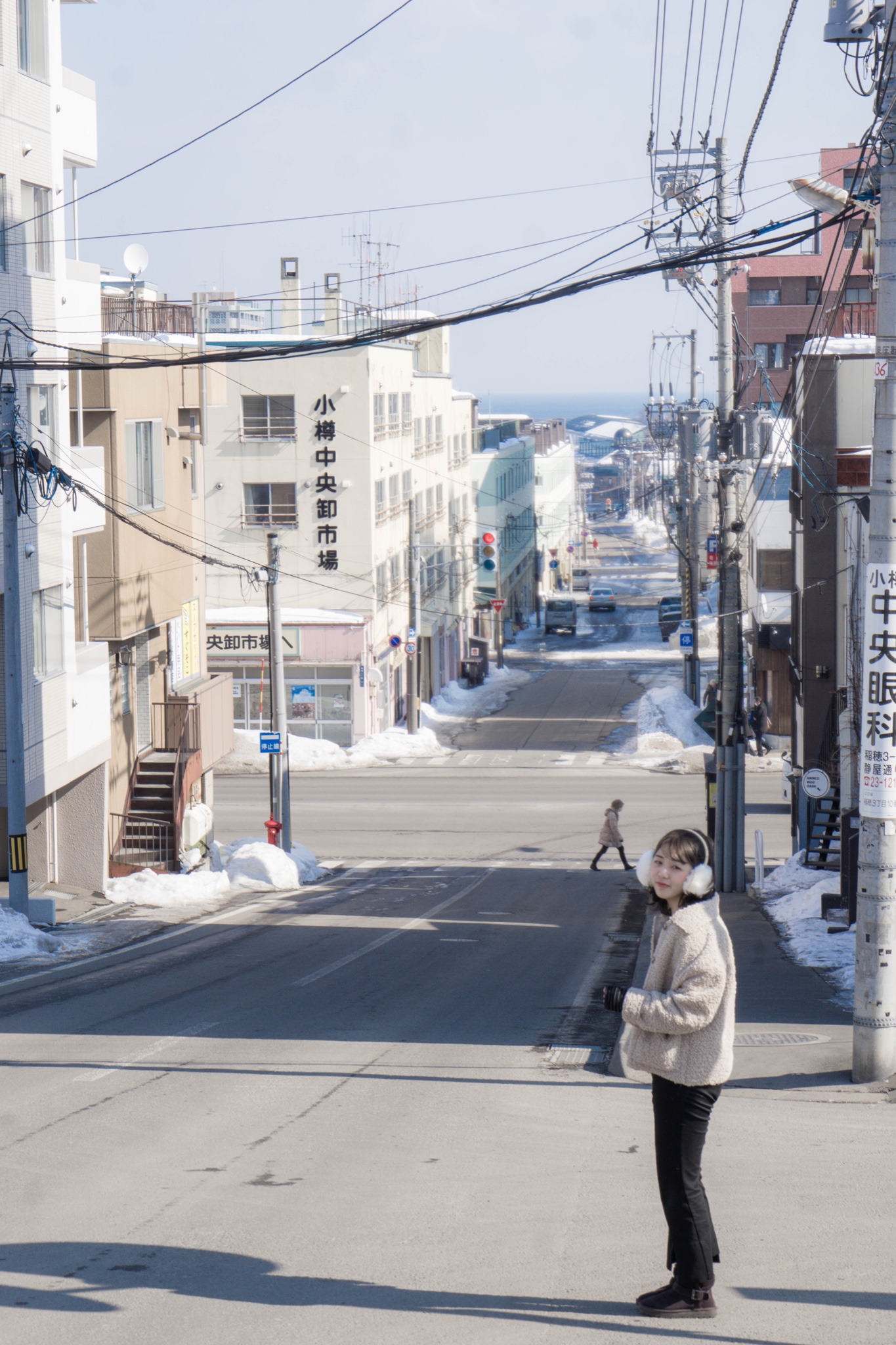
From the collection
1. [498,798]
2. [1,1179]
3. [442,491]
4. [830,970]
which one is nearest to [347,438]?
[498,798]

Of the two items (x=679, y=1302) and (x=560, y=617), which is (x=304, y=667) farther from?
(x=679, y=1302)

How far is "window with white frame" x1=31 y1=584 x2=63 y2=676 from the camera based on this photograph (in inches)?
880

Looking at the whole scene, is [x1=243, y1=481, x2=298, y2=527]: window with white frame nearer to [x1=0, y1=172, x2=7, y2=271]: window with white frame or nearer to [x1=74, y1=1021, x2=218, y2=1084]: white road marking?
[x1=0, y1=172, x2=7, y2=271]: window with white frame

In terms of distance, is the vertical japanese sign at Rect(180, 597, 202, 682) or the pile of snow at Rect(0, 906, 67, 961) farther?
the vertical japanese sign at Rect(180, 597, 202, 682)

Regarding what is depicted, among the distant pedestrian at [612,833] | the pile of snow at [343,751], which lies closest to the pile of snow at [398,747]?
the pile of snow at [343,751]

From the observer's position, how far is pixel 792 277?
268 feet

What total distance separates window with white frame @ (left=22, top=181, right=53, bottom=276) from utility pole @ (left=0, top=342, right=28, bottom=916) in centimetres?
346

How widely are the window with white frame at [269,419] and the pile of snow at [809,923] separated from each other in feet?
90.9

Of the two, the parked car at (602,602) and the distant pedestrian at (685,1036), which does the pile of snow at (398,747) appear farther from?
the parked car at (602,602)

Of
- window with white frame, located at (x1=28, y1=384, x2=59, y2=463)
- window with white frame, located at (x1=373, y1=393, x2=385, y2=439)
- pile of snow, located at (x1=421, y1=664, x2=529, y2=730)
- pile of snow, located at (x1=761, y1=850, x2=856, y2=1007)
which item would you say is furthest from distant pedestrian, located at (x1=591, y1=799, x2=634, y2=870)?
pile of snow, located at (x1=421, y1=664, x2=529, y2=730)

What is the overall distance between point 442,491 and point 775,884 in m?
45.8

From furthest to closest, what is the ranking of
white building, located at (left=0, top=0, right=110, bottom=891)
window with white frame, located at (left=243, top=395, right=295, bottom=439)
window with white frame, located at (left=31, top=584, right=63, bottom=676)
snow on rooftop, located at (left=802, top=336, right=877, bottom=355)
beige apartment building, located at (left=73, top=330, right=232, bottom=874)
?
window with white frame, located at (left=243, top=395, right=295, bottom=439), snow on rooftop, located at (left=802, top=336, right=877, bottom=355), beige apartment building, located at (left=73, top=330, right=232, bottom=874), window with white frame, located at (left=31, top=584, right=63, bottom=676), white building, located at (left=0, top=0, right=110, bottom=891)

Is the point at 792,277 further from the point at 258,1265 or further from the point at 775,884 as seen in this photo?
the point at 258,1265

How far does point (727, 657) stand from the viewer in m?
25.1
